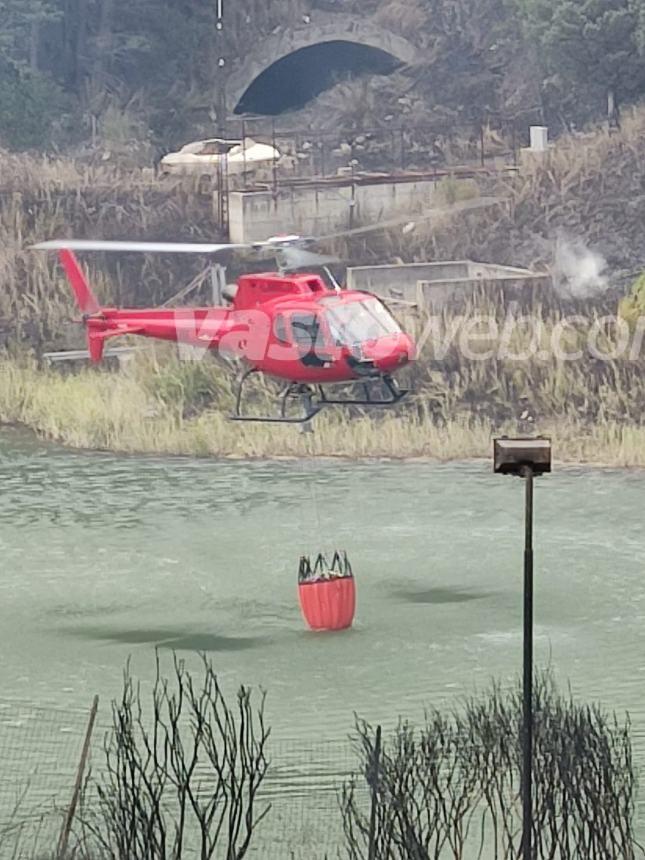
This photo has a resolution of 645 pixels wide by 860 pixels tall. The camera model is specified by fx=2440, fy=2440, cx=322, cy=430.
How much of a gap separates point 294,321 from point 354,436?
385 centimetres

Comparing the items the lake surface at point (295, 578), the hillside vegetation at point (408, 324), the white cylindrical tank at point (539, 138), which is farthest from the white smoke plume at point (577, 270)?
the lake surface at point (295, 578)

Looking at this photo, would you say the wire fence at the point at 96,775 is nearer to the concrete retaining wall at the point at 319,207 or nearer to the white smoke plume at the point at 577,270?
the concrete retaining wall at the point at 319,207

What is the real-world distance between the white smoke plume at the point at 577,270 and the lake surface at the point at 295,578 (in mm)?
1241

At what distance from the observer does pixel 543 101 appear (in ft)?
44.4

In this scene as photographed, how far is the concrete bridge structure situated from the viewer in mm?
13734

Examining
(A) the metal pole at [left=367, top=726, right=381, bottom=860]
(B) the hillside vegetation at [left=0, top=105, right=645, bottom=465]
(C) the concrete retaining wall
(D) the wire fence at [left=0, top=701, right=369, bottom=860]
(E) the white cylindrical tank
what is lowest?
(D) the wire fence at [left=0, top=701, right=369, bottom=860]

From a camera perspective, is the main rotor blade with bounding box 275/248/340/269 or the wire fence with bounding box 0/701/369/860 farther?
the main rotor blade with bounding box 275/248/340/269

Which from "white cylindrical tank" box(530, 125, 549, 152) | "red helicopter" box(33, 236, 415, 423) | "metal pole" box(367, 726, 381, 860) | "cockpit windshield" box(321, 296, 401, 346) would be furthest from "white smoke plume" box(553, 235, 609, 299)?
"metal pole" box(367, 726, 381, 860)

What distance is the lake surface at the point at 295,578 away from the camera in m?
8.83

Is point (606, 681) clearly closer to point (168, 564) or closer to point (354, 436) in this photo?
point (168, 564)

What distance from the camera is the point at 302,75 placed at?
45.6 ft

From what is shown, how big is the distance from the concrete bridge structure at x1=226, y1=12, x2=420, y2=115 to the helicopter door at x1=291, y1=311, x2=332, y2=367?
4.97 m

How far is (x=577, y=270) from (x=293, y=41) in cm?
210

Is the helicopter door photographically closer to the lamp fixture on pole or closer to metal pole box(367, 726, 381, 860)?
metal pole box(367, 726, 381, 860)
